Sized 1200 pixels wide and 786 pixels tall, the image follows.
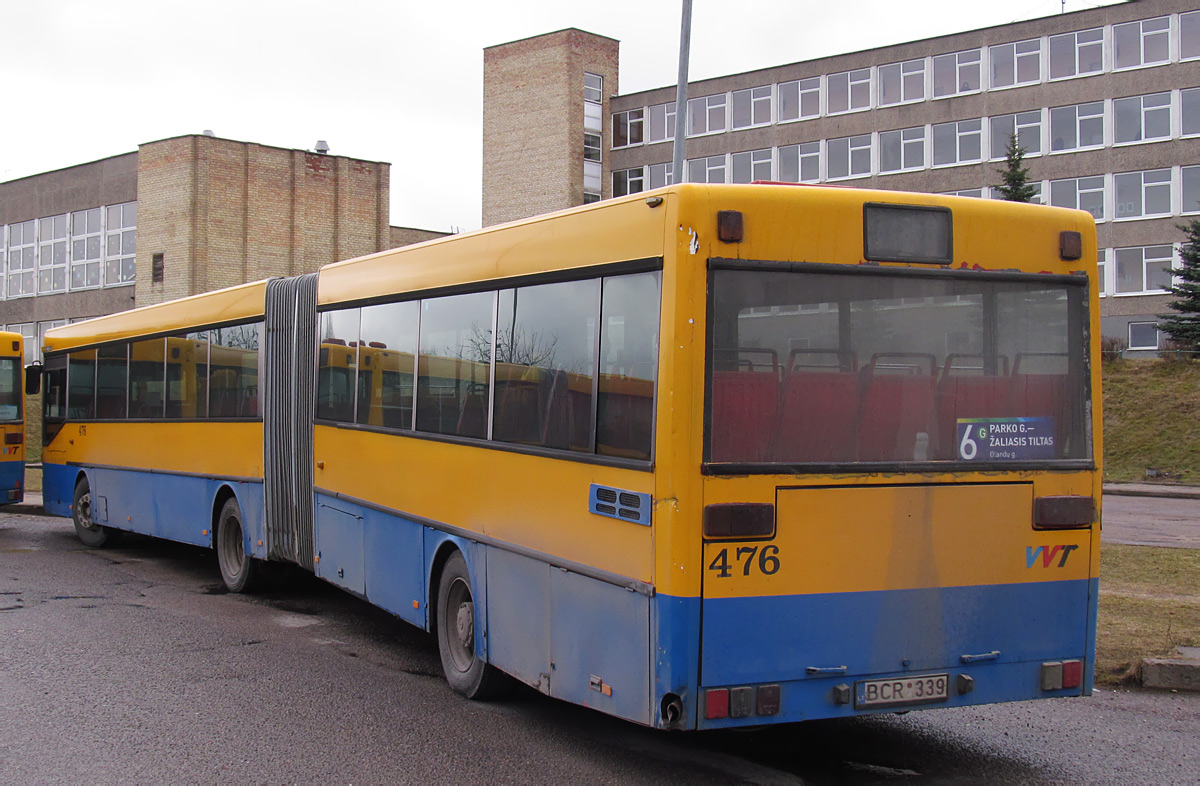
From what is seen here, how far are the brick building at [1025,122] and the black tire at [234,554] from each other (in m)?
39.5

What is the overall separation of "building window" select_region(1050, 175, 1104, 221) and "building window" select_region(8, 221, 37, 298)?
47735 millimetres

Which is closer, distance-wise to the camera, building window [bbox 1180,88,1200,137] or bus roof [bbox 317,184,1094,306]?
bus roof [bbox 317,184,1094,306]

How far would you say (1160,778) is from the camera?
19.2 ft

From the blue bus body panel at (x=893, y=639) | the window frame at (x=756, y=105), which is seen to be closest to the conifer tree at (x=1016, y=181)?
the window frame at (x=756, y=105)

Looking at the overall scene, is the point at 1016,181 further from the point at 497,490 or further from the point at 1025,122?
the point at 497,490

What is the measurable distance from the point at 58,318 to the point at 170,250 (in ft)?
32.6

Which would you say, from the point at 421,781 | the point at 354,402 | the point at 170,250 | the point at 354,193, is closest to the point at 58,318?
the point at 170,250

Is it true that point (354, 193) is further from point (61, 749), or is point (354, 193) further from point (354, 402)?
point (61, 749)

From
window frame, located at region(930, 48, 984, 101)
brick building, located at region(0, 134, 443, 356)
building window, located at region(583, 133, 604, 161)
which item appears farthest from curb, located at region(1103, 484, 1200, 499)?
building window, located at region(583, 133, 604, 161)

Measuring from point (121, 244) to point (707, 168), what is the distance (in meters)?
28.1

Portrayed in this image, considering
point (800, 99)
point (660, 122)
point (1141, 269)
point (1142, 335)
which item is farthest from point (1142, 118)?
point (660, 122)

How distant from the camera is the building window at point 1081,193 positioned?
4853 centimetres

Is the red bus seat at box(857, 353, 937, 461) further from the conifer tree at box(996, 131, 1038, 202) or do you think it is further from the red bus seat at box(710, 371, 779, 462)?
the conifer tree at box(996, 131, 1038, 202)

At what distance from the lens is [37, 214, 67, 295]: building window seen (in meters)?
54.9
